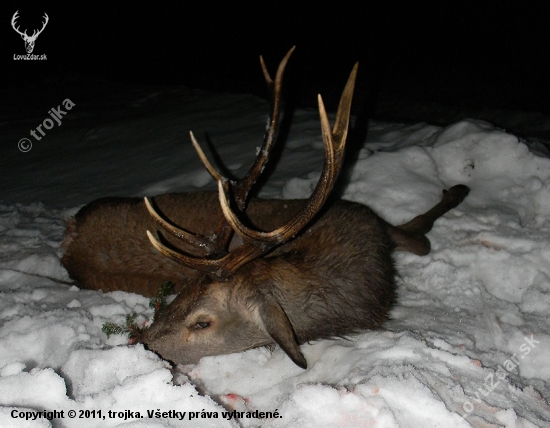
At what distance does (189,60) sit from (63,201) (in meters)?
16.4

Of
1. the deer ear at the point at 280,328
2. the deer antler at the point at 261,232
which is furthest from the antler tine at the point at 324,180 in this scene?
the deer ear at the point at 280,328

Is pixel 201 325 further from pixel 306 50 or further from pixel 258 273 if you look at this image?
pixel 306 50

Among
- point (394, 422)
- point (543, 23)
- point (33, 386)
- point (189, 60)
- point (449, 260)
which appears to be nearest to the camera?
point (394, 422)

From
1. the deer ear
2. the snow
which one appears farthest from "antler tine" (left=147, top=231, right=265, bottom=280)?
the snow

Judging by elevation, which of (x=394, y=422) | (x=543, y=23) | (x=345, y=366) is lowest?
(x=345, y=366)

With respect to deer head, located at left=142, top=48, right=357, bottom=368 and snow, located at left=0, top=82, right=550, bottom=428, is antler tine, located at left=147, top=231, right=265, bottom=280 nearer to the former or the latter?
deer head, located at left=142, top=48, right=357, bottom=368

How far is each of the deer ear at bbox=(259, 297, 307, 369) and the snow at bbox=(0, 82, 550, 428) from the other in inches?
7.2

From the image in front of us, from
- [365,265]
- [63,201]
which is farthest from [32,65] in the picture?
[365,265]

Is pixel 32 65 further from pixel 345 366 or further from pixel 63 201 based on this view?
pixel 345 366

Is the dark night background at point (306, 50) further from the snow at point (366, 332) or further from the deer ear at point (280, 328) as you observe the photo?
the deer ear at point (280, 328)

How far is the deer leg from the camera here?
156 inches

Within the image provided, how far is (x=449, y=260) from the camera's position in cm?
394

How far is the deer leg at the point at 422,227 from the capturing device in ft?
13.0

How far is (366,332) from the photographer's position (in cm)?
321
